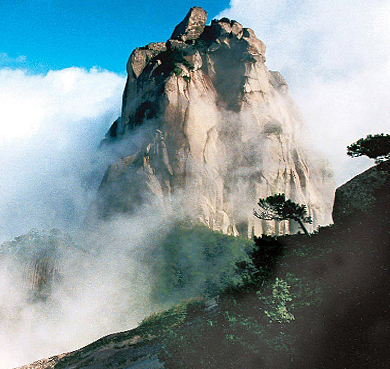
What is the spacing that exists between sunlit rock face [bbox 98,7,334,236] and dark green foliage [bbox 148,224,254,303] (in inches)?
174

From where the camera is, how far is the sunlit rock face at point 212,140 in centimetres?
5303

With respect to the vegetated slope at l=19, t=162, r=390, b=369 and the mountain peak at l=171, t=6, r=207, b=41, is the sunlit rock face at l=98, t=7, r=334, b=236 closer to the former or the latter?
the mountain peak at l=171, t=6, r=207, b=41

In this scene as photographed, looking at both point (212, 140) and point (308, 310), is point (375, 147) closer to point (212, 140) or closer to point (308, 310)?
point (308, 310)

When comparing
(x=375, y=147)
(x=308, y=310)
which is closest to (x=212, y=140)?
(x=375, y=147)

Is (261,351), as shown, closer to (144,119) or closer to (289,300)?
(289,300)

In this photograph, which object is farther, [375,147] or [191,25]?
[191,25]

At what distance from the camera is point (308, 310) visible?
11125 millimetres

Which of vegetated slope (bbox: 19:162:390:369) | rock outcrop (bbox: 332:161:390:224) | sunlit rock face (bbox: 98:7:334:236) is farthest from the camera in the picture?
sunlit rock face (bbox: 98:7:334:236)

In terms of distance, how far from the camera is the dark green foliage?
39375 millimetres

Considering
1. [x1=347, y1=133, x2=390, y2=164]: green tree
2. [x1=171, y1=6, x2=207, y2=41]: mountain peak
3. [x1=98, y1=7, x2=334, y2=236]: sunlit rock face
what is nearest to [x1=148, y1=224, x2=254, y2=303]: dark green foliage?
[x1=98, y1=7, x2=334, y2=236]: sunlit rock face

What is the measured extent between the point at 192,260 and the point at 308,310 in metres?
33.9

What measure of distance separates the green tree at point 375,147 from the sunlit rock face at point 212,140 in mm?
31846

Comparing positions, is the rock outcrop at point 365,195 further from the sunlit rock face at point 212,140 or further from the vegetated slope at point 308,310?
the sunlit rock face at point 212,140

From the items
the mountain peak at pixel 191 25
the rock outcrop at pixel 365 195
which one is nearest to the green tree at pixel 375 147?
the rock outcrop at pixel 365 195
